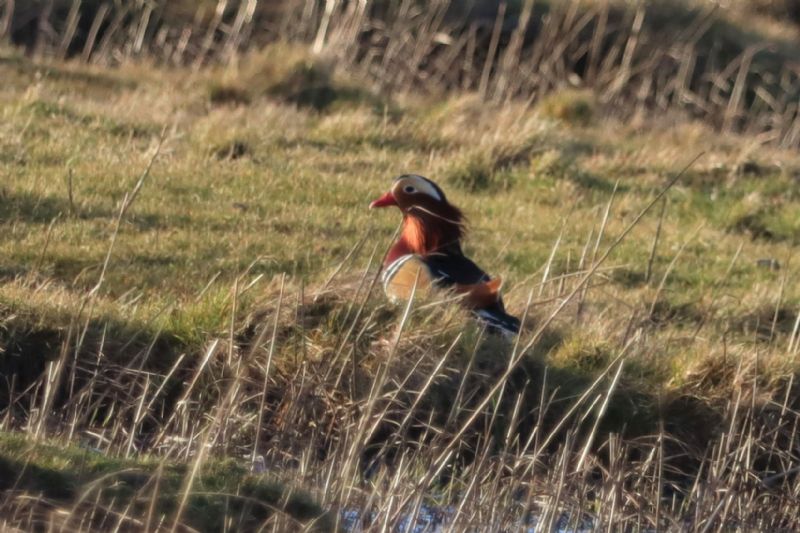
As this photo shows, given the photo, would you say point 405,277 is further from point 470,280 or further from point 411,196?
point 411,196

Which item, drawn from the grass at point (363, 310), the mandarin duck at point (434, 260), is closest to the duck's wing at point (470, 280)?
the mandarin duck at point (434, 260)

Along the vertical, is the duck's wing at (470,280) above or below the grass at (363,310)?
above

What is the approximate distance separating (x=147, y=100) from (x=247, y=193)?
83.7 inches

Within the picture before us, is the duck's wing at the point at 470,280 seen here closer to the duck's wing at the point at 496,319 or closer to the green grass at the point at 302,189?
the duck's wing at the point at 496,319

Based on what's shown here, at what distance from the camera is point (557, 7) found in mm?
15031

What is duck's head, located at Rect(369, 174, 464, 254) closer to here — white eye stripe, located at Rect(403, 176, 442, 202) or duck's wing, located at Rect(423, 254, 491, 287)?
white eye stripe, located at Rect(403, 176, 442, 202)

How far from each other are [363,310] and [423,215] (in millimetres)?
1097

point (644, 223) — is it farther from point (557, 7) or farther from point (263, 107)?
point (557, 7)

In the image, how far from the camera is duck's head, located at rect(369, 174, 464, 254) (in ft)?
23.2

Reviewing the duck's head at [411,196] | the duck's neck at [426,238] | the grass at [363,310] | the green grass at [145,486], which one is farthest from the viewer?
the duck's head at [411,196]

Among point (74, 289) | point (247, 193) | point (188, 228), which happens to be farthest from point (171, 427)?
point (247, 193)

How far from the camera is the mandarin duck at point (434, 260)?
6484mm

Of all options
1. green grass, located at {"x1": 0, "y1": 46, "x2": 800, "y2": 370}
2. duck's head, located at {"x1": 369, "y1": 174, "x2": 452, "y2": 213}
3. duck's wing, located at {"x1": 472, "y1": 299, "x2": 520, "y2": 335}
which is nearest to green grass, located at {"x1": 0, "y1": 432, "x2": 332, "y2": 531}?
green grass, located at {"x1": 0, "y1": 46, "x2": 800, "y2": 370}

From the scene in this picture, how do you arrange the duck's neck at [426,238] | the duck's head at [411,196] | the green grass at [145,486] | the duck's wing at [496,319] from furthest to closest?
the duck's head at [411,196], the duck's neck at [426,238], the duck's wing at [496,319], the green grass at [145,486]
